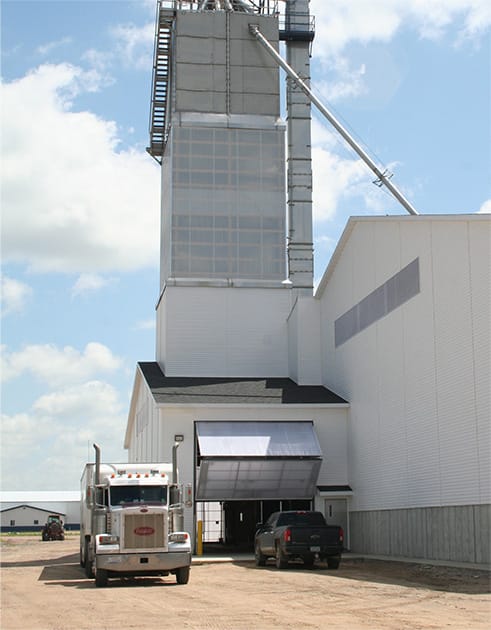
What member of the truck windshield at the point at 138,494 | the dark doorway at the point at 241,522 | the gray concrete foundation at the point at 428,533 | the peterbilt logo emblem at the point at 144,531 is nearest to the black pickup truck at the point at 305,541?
the gray concrete foundation at the point at 428,533

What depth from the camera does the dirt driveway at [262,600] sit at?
1533 centimetres

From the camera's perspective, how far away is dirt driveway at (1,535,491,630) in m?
15.3

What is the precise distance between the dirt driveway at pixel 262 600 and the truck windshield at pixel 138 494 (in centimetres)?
215

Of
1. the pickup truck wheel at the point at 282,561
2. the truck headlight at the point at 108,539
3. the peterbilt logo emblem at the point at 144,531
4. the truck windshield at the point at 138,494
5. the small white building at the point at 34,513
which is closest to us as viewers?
the truck headlight at the point at 108,539

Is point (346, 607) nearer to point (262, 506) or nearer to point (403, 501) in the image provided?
point (403, 501)

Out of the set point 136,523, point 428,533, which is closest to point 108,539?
point 136,523

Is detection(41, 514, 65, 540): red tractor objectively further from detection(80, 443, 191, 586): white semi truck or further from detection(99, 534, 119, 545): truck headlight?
detection(99, 534, 119, 545): truck headlight

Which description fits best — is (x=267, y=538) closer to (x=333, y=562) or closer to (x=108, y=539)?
(x=333, y=562)

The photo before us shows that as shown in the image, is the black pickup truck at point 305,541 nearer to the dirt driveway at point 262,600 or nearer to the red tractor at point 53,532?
the dirt driveway at point 262,600

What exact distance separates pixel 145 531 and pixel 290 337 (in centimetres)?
2500

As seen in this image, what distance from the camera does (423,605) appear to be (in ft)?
57.2

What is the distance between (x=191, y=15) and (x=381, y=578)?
37399 millimetres

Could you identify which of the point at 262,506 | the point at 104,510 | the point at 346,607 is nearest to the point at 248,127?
the point at 262,506

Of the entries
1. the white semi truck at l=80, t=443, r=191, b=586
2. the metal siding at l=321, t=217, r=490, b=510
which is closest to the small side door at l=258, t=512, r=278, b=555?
the white semi truck at l=80, t=443, r=191, b=586
